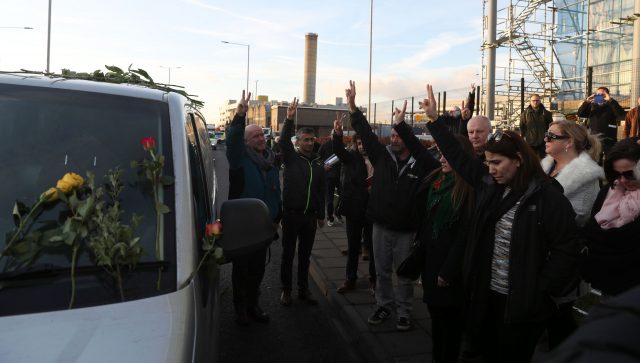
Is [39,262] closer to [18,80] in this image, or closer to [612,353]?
[18,80]

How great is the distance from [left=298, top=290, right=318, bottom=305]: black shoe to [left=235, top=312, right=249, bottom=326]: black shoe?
0.91 m

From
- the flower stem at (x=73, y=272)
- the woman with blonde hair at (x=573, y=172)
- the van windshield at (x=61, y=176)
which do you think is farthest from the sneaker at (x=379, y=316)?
the flower stem at (x=73, y=272)

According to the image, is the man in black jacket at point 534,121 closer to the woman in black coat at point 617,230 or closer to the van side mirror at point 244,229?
the woman in black coat at point 617,230

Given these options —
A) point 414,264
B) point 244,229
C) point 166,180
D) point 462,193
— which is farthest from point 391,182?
point 166,180

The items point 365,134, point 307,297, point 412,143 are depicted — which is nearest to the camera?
point 412,143

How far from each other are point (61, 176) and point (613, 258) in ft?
9.69

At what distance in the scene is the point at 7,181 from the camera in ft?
6.61

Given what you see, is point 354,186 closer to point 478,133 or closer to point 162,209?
point 478,133

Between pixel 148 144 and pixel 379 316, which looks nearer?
pixel 148 144

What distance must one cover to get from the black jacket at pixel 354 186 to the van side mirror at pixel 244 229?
358cm

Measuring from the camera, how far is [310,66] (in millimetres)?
Result: 85812

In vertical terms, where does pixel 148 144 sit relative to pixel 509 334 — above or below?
above

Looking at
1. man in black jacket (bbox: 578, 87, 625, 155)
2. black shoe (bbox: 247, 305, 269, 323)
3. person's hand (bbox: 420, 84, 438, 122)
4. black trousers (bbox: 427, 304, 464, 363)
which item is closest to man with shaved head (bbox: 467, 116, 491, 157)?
person's hand (bbox: 420, 84, 438, 122)

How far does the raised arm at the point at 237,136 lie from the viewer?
482cm
